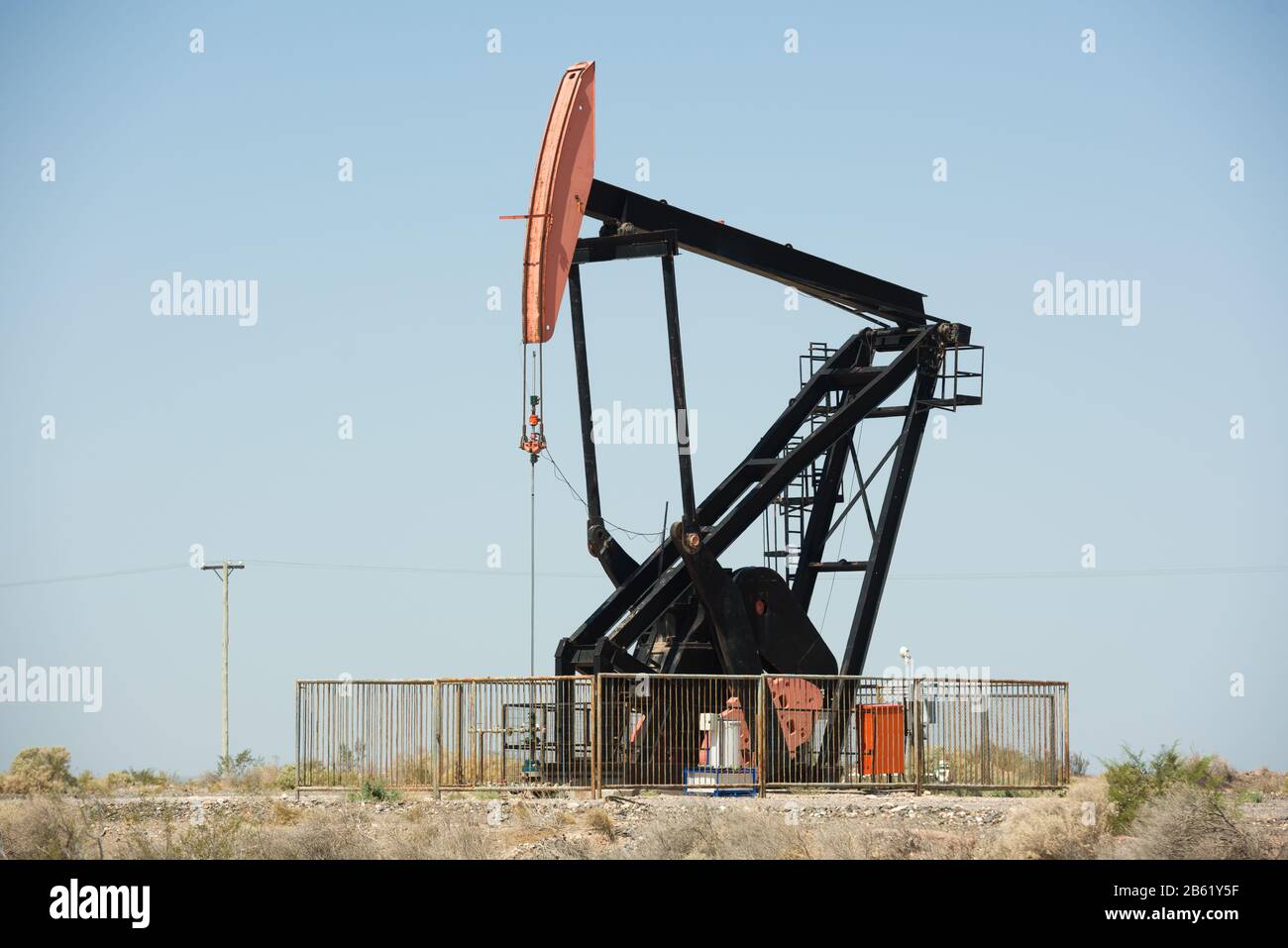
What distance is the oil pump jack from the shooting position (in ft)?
79.7

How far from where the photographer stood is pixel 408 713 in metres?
23.2

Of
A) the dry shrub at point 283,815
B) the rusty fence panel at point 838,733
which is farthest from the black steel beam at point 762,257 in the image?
the dry shrub at point 283,815

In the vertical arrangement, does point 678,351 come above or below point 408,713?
above

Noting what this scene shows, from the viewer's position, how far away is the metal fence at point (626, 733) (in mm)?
23078

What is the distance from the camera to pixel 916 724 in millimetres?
24328

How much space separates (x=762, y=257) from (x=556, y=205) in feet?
16.1

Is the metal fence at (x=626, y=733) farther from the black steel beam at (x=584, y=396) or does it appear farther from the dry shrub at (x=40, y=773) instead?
the dry shrub at (x=40, y=773)

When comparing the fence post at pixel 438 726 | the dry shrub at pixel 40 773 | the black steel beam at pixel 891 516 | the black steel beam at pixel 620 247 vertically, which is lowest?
the dry shrub at pixel 40 773

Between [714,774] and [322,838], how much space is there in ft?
22.2

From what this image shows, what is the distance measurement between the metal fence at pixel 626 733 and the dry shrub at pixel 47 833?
3826mm
